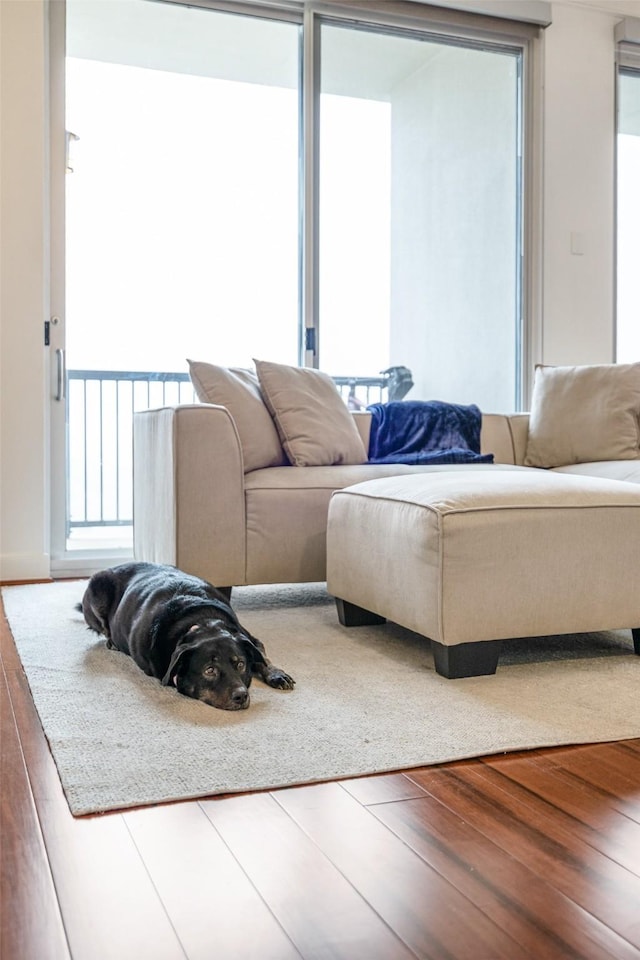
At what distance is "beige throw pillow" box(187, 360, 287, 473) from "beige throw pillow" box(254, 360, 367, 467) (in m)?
0.05

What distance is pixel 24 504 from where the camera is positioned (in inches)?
147

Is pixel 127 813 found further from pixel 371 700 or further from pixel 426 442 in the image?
pixel 426 442

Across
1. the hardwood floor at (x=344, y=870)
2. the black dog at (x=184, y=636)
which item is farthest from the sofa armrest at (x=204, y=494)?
the hardwood floor at (x=344, y=870)

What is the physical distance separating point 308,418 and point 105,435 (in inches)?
50.7

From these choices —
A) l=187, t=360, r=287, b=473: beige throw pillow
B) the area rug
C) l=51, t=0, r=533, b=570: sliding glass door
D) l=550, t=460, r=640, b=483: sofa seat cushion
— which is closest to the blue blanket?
l=550, t=460, r=640, b=483: sofa seat cushion

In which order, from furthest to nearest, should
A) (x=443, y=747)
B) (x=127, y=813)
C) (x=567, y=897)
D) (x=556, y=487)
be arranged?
(x=556, y=487) < (x=443, y=747) < (x=127, y=813) < (x=567, y=897)

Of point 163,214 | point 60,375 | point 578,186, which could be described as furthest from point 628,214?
point 60,375

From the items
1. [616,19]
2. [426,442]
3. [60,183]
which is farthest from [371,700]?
[616,19]

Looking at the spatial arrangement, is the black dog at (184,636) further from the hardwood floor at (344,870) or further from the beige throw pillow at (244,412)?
the beige throw pillow at (244,412)

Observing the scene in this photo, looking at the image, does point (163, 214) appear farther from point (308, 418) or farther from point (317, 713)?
point (317, 713)

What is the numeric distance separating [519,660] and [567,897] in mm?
1200

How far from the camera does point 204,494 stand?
9.45ft

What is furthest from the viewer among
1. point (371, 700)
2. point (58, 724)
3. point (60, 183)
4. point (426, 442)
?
point (60, 183)

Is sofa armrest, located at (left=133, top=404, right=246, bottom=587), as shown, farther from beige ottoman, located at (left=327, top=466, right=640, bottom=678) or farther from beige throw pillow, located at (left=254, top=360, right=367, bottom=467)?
beige ottoman, located at (left=327, top=466, right=640, bottom=678)
